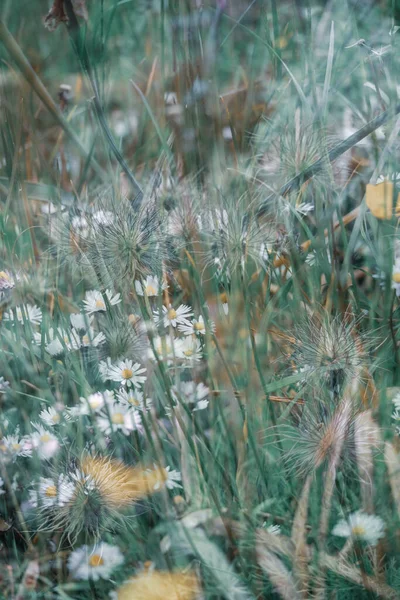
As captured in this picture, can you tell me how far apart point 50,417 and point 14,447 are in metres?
0.04

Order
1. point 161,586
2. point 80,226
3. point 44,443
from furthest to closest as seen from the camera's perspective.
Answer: point 80,226, point 44,443, point 161,586

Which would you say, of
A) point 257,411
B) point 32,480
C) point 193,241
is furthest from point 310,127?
point 32,480

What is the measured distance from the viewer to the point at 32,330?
0.79 m

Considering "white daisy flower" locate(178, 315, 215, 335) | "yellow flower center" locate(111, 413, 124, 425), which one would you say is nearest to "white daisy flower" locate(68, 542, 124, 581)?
"yellow flower center" locate(111, 413, 124, 425)

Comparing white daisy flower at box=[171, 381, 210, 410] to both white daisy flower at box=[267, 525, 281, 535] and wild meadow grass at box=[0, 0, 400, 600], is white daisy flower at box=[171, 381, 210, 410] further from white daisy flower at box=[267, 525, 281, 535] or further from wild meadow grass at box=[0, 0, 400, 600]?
white daisy flower at box=[267, 525, 281, 535]

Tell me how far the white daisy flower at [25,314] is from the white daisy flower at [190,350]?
178 millimetres

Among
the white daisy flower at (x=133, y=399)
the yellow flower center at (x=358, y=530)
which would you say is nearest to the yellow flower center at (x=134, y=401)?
the white daisy flower at (x=133, y=399)

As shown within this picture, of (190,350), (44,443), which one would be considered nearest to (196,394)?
(190,350)

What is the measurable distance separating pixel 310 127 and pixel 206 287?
0.22 meters

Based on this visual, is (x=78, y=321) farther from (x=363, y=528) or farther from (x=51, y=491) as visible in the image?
(x=363, y=528)

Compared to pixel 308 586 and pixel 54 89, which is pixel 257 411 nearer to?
pixel 308 586

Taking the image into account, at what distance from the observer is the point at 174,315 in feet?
2.38

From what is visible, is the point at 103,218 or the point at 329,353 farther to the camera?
the point at 103,218

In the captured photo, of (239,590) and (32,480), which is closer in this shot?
(239,590)
